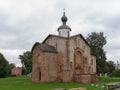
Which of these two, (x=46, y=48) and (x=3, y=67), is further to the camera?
(x=3, y=67)

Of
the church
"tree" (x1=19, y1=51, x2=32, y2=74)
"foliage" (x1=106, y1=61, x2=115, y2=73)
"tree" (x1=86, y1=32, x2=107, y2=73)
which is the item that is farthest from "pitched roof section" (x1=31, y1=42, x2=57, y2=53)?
"foliage" (x1=106, y1=61, x2=115, y2=73)

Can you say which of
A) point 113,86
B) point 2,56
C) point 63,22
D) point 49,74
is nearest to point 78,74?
point 49,74

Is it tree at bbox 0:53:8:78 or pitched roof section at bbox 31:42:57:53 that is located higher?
pitched roof section at bbox 31:42:57:53

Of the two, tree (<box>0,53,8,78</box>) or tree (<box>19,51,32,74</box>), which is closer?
tree (<box>0,53,8,78</box>)

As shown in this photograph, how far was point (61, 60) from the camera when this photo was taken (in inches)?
2067

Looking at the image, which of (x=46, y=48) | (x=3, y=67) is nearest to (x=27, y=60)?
(x=3, y=67)

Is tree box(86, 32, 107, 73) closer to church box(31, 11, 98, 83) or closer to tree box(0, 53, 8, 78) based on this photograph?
church box(31, 11, 98, 83)

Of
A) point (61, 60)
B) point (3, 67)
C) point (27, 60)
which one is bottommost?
point (3, 67)

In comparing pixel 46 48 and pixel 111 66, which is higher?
pixel 46 48

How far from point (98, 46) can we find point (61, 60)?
725 inches

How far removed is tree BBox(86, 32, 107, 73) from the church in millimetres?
12088

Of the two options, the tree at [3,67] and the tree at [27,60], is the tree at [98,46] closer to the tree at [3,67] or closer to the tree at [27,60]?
the tree at [3,67]

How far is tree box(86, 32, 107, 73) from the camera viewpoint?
67.8 metres

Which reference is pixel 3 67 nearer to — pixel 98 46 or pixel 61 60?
pixel 98 46
